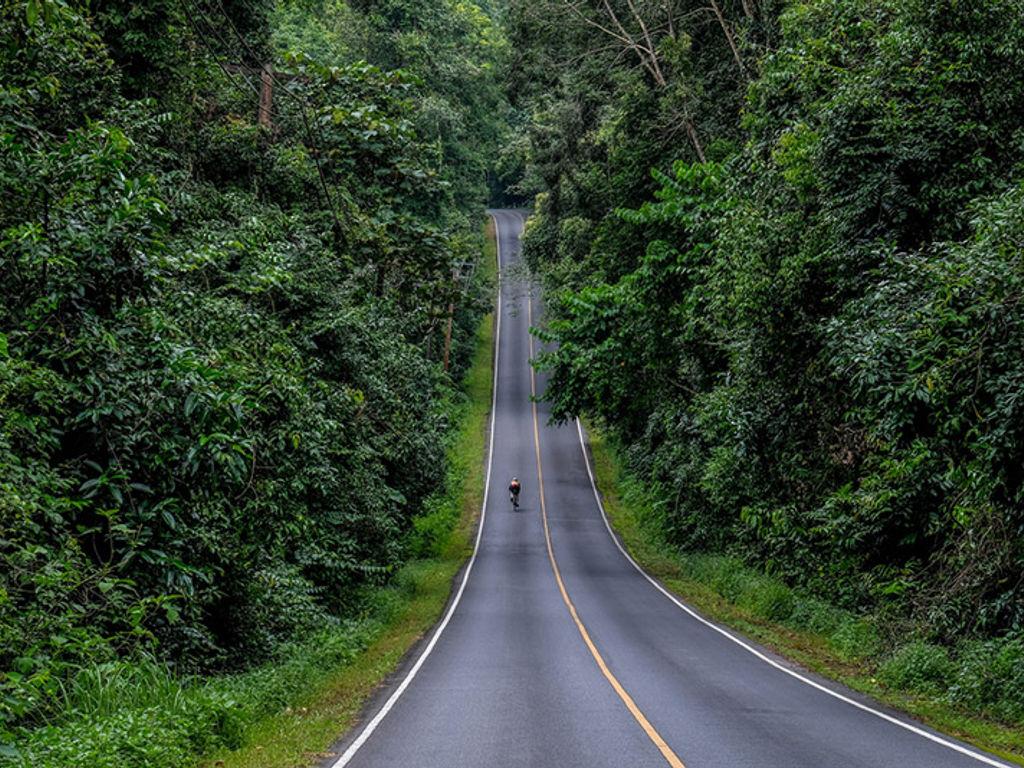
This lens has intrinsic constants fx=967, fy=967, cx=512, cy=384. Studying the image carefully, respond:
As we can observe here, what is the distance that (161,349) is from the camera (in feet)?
32.2

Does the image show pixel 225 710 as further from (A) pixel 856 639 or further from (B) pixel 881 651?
(A) pixel 856 639

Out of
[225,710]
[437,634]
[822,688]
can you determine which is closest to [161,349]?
[225,710]

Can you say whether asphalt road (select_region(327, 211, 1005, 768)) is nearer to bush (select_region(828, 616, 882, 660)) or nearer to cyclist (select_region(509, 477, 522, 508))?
bush (select_region(828, 616, 882, 660))

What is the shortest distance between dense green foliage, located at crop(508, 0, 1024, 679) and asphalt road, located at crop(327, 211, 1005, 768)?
9.22 ft

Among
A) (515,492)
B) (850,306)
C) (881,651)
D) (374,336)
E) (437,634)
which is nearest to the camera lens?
(850,306)

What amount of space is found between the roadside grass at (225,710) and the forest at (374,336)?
0.19 feet

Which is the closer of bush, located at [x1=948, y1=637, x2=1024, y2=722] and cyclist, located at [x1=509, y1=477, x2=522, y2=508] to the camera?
bush, located at [x1=948, y1=637, x2=1024, y2=722]

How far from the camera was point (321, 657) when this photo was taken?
14211mm

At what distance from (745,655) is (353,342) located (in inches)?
388

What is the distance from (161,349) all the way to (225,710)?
3.60 metres

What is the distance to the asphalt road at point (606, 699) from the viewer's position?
29.2 ft

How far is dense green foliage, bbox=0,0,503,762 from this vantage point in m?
8.79

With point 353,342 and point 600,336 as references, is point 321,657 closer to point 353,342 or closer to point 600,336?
point 353,342

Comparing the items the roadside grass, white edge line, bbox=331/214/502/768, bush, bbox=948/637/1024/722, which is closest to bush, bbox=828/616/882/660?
bush, bbox=948/637/1024/722
